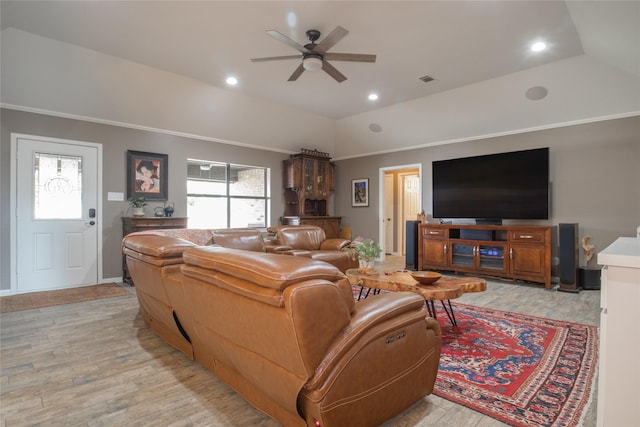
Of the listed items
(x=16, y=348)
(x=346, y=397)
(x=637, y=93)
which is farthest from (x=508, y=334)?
(x=16, y=348)

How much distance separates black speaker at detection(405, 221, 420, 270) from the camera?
20.7 ft

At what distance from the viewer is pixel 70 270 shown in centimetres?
482

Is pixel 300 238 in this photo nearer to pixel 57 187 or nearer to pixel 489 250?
pixel 489 250

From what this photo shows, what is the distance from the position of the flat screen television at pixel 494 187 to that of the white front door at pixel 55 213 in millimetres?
5919

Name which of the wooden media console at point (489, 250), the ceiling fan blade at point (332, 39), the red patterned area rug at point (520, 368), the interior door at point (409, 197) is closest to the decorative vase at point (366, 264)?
the red patterned area rug at point (520, 368)

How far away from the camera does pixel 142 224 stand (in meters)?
4.90

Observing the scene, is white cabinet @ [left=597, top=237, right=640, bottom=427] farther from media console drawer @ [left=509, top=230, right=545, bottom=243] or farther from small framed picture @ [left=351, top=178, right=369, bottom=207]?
small framed picture @ [left=351, top=178, right=369, bottom=207]

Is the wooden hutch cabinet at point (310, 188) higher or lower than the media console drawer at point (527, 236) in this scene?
higher

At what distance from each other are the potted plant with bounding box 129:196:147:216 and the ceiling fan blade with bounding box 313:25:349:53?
3.67 metres

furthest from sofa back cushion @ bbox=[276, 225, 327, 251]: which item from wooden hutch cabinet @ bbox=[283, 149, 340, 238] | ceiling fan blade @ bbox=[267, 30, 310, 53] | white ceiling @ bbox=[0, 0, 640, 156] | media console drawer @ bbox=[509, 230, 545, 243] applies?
media console drawer @ bbox=[509, 230, 545, 243]

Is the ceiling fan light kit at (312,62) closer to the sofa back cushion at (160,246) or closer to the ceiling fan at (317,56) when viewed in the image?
the ceiling fan at (317,56)

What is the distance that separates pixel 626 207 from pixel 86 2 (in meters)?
6.96

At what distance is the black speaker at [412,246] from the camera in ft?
20.7

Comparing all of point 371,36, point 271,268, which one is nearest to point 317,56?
point 371,36
